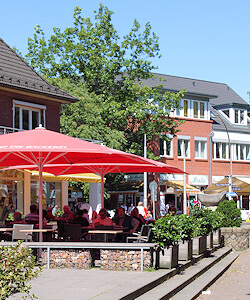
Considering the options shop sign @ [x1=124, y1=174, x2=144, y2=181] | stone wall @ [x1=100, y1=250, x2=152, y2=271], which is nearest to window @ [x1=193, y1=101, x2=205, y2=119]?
shop sign @ [x1=124, y1=174, x2=144, y2=181]

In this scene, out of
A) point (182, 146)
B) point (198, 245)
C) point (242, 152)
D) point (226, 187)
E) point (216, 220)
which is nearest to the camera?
point (198, 245)

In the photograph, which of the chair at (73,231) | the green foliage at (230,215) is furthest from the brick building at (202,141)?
the chair at (73,231)

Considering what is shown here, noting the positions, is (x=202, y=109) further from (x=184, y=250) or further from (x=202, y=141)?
(x=184, y=250)

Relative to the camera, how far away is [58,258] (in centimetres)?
1159

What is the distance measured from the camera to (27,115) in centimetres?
2680

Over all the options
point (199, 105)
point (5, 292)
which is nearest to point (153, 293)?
point (5, 292)

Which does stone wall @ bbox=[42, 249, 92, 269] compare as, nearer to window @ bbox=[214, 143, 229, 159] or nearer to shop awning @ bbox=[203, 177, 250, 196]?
shop awning @ bbox=[203, 177, 250, 196]

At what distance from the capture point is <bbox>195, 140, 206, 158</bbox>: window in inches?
2143

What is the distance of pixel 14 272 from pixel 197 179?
4864 cm

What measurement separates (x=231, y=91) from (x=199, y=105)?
10.9 meters

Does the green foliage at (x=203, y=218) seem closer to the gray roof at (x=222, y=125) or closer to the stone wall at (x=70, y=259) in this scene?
the stone wall at (x=70, y=259)

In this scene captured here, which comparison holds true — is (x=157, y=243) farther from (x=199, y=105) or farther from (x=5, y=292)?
(x=199, y=105)

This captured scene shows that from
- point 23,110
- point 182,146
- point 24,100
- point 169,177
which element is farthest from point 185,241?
point 182,146

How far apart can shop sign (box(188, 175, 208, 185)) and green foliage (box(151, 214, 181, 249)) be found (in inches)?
1634
